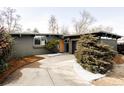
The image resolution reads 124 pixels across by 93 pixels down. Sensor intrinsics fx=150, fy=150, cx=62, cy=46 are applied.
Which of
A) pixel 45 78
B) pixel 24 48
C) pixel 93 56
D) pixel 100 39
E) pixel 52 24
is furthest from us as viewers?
pixel 52 24

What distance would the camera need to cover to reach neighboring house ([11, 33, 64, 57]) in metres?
15.9

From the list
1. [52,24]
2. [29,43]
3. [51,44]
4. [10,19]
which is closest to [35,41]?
[29,43]

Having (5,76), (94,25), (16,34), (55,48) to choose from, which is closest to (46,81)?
(5,76)

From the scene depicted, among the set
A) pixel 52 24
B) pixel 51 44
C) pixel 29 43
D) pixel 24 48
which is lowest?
pixel 24 48

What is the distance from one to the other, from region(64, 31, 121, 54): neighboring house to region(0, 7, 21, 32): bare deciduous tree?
539 inches

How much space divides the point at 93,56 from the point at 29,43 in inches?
328

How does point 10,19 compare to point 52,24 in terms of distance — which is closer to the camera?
point 10,19

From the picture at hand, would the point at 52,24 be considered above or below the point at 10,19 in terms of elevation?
below

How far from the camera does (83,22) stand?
3975cm

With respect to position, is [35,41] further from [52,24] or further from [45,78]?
[52,24]

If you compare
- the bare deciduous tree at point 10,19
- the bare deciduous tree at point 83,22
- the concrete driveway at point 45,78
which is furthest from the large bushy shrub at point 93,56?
the bare deciduous tree at point 83,22

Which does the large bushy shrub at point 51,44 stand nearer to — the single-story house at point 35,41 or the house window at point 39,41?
the single-story house at point 35,41

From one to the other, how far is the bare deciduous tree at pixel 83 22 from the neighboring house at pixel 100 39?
19080 mm

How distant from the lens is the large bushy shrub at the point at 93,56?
10.8m
